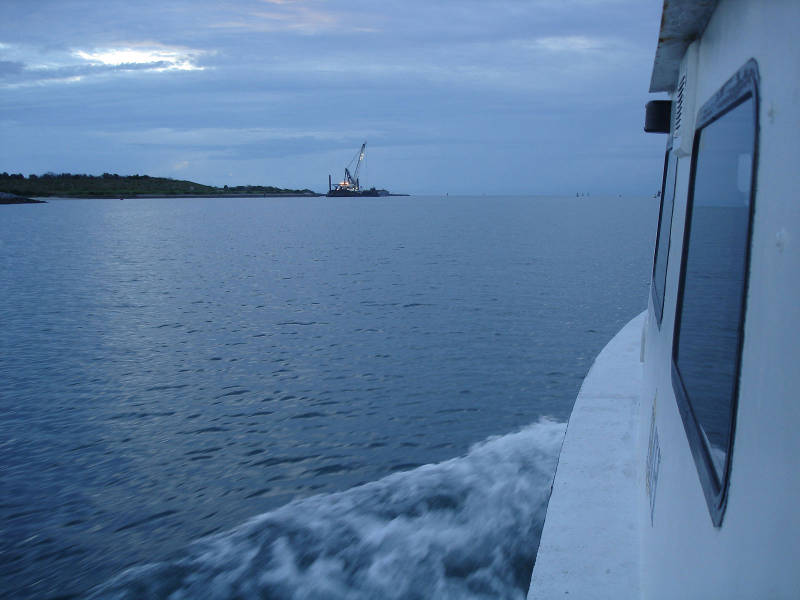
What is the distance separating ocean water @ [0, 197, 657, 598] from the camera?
505 cm

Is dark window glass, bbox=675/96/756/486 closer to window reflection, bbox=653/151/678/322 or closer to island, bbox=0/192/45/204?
window reflection, bbox=653/151/678/322

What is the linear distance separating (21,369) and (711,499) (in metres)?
11.0

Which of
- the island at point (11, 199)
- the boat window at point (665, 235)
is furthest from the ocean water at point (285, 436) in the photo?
the island at point (11, 199)

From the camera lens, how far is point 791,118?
99cm

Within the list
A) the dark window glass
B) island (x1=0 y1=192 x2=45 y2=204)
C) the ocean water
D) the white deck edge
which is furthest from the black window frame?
island (x1=0 y1=192 x2=45 y2=204)

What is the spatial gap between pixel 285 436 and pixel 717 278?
671cm

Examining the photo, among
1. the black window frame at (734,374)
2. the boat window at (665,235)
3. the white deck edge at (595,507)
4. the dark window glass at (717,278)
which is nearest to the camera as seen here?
the black window frame at (734,374)

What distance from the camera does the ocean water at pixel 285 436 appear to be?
5.05m

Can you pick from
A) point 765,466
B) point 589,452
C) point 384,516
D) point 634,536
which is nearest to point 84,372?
point 384,516

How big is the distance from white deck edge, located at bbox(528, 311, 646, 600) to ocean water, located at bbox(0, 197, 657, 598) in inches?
43.7

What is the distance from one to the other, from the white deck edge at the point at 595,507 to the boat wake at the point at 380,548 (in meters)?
1.09

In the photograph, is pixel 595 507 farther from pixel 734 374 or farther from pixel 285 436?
pixel 285 436

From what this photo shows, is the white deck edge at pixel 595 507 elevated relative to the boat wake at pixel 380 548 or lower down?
elevated

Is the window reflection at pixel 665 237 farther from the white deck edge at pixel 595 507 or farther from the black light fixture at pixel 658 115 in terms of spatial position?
the white deck edge at pixel 595 507
